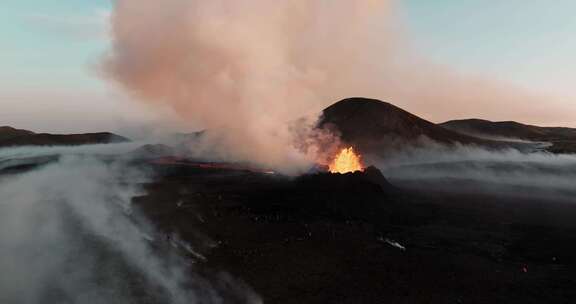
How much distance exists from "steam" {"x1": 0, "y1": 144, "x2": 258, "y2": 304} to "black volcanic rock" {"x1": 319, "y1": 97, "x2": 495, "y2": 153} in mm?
101601

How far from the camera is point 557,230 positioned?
138 feet

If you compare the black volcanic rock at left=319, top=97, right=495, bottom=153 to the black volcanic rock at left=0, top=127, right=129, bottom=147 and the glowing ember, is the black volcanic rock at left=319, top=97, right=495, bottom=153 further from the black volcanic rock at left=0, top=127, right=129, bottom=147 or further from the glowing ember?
the black volcanic rock at left=0, top=127, right=129, bottom=147

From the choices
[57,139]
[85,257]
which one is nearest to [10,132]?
[57,139]

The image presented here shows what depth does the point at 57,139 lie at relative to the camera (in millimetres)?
154625

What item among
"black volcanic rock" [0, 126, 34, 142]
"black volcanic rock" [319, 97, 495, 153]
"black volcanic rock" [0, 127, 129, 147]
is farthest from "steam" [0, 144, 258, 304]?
"black volcanic rock" [0, 126, 34, 142]

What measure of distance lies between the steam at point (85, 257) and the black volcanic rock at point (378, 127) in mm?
101601

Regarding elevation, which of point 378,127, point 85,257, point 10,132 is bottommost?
point 85,257

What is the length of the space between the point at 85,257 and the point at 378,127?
12691 cm

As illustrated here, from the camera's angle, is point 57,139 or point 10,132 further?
point 10,132

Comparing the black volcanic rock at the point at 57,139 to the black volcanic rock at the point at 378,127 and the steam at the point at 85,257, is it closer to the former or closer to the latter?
the black volcanic rock at the point at 378,127

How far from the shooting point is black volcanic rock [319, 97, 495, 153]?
13700 centimetres

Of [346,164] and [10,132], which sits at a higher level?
Answer: [10,132]

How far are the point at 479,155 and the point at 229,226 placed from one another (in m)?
120

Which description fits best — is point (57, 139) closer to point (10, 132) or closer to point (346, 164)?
point (10, 132)
